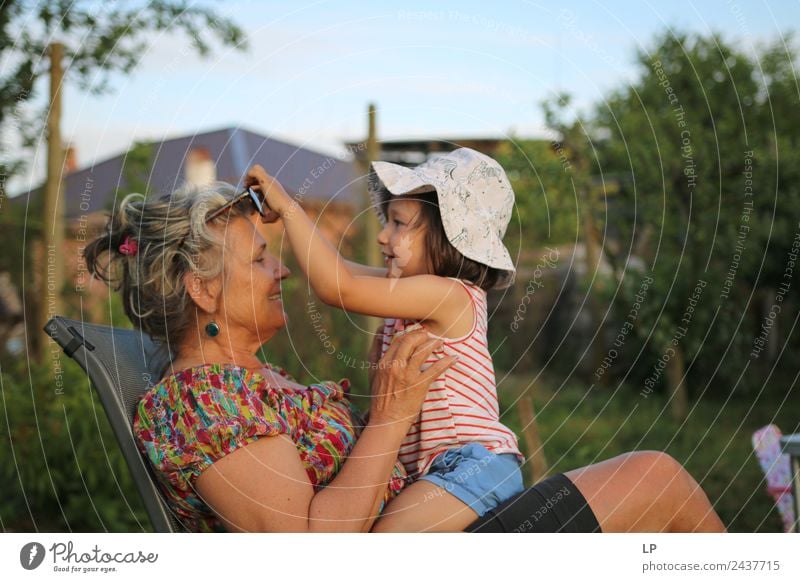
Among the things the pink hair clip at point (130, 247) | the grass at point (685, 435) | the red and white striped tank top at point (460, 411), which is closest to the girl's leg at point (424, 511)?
the red and white striped tank top at point (460, 411)

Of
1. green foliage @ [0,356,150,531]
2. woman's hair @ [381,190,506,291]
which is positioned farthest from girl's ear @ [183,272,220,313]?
green foliage @ [0,356,150,531]

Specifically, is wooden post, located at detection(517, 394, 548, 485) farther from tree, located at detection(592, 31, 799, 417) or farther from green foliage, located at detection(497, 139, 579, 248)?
tree, located at detection(592, 31, 799, 417)

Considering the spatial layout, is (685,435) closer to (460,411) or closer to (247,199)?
(460,411)

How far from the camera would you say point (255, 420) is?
2.21 m

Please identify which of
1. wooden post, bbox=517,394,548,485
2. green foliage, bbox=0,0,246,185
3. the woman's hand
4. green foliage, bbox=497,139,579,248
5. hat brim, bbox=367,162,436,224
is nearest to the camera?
the woman's hand

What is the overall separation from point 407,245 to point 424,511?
71 cm

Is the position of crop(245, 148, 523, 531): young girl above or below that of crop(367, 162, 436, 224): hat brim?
below

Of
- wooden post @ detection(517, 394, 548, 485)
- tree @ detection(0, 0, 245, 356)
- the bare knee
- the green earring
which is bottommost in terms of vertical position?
wooden post @ detection(517, 394, 548, 485)

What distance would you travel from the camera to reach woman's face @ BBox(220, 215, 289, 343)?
2457 mm

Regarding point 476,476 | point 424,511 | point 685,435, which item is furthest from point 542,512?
point 685,435

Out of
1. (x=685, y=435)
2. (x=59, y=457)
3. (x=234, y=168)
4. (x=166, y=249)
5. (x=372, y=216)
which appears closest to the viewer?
(x=166, y=249)

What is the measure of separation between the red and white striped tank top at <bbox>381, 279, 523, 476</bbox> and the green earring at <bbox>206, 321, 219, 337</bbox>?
22.0 inches
